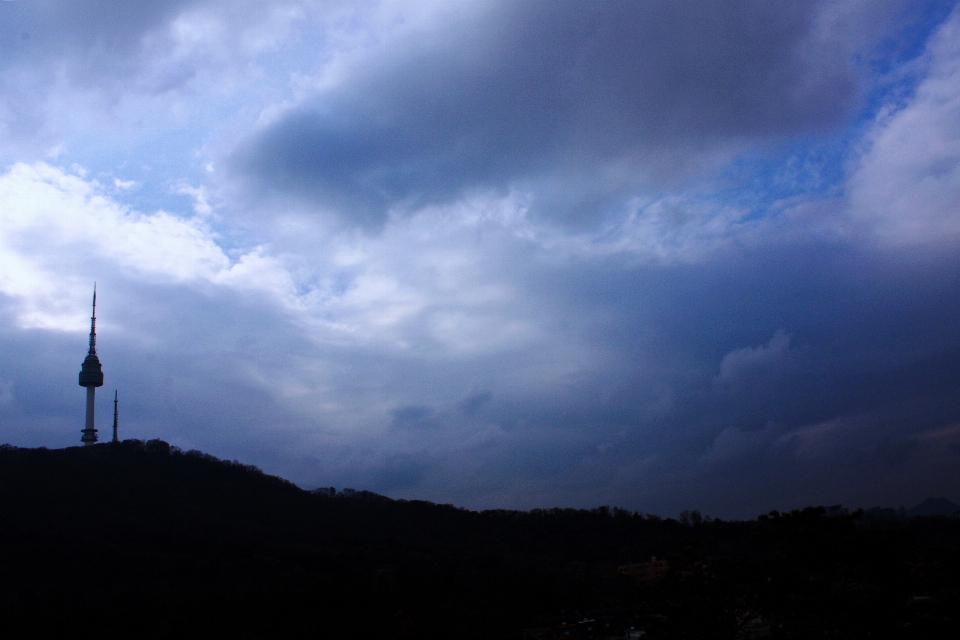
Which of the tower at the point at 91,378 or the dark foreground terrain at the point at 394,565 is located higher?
the tower at the point at 91,378

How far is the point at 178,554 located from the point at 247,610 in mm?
33473

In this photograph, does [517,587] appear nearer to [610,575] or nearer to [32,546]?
[610,575]

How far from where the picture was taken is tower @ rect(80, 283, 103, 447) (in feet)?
490

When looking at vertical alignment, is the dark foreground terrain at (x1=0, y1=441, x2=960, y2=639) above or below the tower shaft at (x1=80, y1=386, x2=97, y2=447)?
below

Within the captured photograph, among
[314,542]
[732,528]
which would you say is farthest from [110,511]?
Result: [732,528]

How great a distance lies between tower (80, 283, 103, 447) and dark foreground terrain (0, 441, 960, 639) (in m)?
4.83

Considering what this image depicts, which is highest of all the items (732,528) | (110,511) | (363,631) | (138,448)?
(138,448)

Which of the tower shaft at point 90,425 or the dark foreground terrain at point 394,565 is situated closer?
the dark foreground terrain at point 394,565

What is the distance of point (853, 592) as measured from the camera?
75.6 ft

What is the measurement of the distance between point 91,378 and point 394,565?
88993 millimetres

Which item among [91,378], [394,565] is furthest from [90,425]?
[394,565]

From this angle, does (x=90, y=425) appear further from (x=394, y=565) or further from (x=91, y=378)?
(x=394, y=565)

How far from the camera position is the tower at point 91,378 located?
149375mm

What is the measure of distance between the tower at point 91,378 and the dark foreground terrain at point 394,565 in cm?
483
